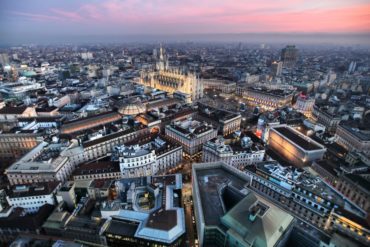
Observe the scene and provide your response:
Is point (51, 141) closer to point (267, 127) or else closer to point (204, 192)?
point (204, 192)

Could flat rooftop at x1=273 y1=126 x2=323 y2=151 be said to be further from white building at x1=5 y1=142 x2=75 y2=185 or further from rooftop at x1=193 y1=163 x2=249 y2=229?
white building at x1=5 y1=142 x2=75 y2=185

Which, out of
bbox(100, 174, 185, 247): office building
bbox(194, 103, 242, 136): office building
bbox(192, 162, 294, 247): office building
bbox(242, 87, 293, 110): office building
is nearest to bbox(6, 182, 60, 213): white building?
bbox(100, 174, 185, 247): office building

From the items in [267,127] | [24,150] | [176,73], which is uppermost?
[176,73]

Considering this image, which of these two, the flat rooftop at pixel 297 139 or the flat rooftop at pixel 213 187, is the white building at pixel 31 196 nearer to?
the flat rooftop at pixel 213 187

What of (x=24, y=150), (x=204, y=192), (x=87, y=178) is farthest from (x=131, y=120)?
(x=204, y=192)

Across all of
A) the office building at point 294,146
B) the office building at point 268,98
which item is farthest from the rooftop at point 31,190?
the office building at point 268,98
